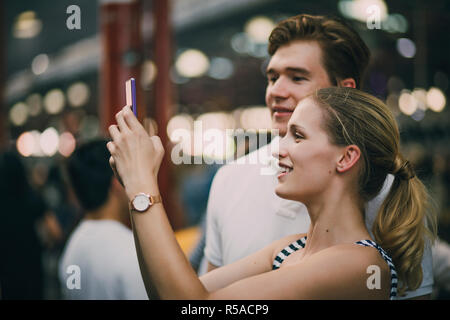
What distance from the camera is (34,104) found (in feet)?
46.1

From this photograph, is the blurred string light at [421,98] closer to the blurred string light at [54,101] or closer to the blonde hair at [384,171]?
the blonde hair at [384,171]

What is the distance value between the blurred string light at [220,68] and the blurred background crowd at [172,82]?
0.03 metres

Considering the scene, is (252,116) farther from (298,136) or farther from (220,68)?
(298,136)

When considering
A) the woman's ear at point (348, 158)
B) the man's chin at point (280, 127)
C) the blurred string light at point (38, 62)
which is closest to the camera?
the woman's ear at point (348, 158)

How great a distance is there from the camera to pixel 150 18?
14.9 feet

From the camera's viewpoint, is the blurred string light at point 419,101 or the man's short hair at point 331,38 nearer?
the man's short hair at point 331,38

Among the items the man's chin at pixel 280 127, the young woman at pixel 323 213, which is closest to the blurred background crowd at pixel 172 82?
the man's chin at pixel 280 127

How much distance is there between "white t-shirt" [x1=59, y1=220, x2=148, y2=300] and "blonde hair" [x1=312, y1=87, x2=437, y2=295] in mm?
876

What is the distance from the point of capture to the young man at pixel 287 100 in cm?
129

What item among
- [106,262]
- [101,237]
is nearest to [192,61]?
[101,237]

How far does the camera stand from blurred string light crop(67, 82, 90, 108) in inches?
488

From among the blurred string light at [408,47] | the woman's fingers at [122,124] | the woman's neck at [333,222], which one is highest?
the blurred string light at [408,47]

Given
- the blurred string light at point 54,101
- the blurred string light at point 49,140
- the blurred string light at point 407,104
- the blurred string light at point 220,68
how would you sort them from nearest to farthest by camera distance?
the blurred string light at point 407,104
the blurred string light at point 49,140
the blurred string light at point 220,68
the blurred string light at point 54,101
